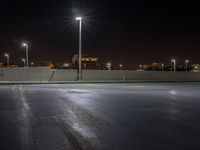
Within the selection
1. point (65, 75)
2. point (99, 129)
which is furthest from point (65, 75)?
point (99, 129)

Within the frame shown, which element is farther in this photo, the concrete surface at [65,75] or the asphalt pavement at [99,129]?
the concrete surface at [65,75]

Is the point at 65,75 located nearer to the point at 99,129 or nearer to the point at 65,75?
the point at 65,75

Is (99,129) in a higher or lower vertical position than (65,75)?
lower

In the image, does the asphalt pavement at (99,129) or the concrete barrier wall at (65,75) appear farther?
the concrete barrier wall at (65,75)

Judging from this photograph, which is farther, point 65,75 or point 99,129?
point 65,75

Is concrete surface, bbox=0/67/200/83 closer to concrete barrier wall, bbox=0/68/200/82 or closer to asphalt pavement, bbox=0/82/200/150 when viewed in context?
concrete barrier wall, bbox=0/68/200/82

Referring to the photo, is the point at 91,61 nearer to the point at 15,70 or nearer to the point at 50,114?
the point at 15,70

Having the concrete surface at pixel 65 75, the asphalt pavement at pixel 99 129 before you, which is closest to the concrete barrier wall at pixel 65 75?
the concrete surface at pixel 65 75

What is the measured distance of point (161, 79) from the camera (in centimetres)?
5362

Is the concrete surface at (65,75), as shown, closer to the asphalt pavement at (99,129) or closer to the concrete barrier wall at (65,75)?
the concrete barrier wall at (65,75)

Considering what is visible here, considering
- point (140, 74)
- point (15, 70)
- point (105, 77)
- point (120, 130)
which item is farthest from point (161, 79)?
point (120, 130)

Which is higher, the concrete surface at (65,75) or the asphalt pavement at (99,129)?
the concrete surface at (65,75)

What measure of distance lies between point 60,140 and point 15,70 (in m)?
39.5

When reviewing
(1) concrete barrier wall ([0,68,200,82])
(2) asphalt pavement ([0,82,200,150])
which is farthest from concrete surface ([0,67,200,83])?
(2) asphalt pavement ([0,82,200,150])
